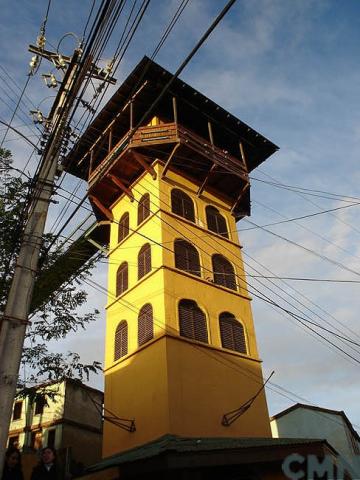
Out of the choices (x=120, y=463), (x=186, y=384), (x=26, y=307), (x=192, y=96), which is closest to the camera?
(x=26, y=307)

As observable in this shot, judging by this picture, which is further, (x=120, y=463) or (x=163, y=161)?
(x=163, y=161)

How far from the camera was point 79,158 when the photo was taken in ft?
83.4

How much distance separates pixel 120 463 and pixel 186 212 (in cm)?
1182

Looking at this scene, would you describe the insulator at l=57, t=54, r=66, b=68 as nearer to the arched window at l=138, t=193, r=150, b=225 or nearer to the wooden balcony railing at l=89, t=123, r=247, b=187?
the wooden balcony railing at l=89, t=123, r=247, b=187

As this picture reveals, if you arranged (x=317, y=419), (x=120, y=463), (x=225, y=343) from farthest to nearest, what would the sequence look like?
(x=317, y=419) → (x=225, y=343) → (x=120, y=463)

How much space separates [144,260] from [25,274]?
1074cm

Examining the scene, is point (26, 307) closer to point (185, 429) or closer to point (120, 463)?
point (120, 463)

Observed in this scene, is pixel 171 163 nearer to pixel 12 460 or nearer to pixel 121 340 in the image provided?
pixel 121 340

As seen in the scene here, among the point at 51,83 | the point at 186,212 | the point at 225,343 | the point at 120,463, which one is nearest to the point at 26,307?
the point at 120,463

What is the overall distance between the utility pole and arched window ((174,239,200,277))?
8843mm

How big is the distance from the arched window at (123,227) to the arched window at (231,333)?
653 cm

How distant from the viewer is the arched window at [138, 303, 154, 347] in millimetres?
16391

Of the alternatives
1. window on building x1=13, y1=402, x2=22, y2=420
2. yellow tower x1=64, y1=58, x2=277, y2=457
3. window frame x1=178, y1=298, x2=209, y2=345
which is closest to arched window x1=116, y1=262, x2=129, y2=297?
yellow tower x1=64, y1=58, x2=277, y2=457

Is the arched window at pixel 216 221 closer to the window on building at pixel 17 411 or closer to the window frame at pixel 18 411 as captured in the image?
the window frame at pixel 18 411
